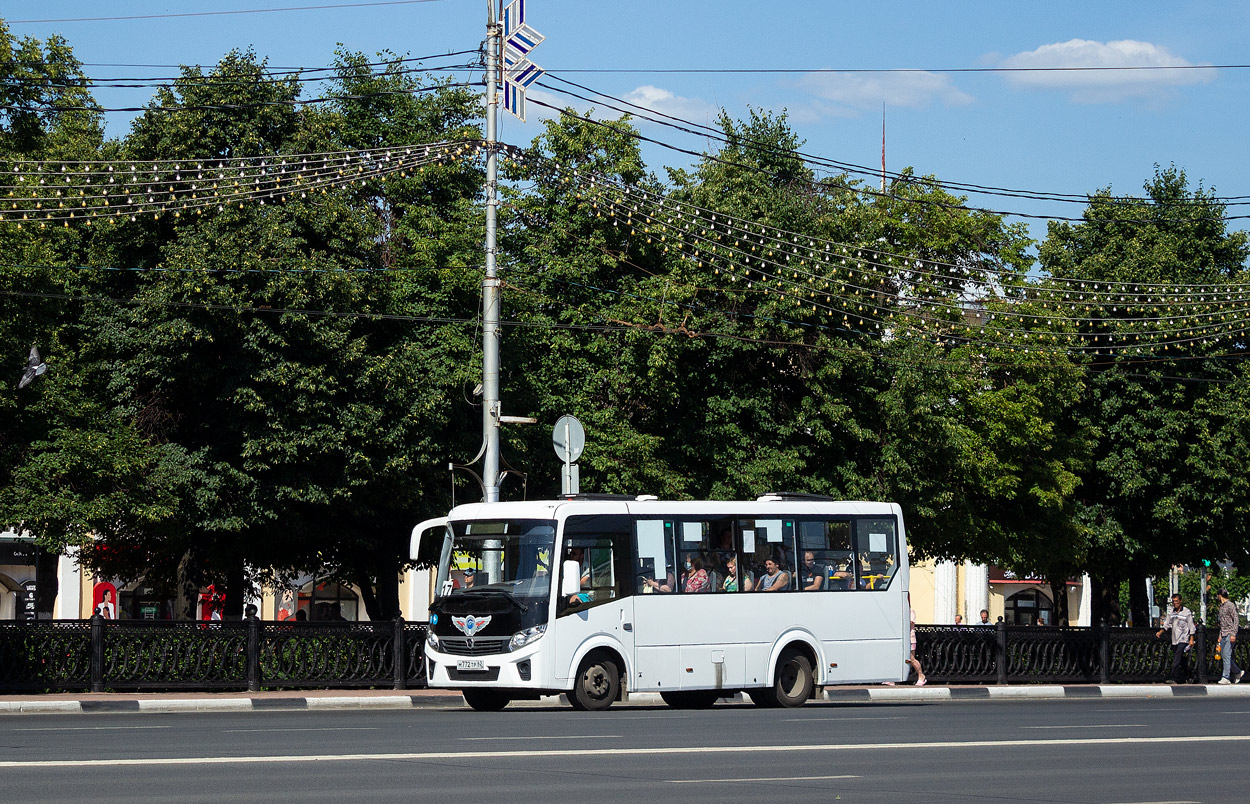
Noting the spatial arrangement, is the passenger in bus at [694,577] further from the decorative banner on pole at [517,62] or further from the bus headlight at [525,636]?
the decorative banner on pole at [517,62]

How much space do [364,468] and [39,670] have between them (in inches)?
289

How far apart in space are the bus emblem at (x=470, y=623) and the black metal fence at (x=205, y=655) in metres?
4.84

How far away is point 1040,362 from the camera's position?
125 feet

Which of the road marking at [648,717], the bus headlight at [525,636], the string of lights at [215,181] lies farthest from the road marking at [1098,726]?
the string of lights at [215,181]

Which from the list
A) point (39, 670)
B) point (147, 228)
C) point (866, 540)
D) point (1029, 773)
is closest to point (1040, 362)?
point (866, 540)

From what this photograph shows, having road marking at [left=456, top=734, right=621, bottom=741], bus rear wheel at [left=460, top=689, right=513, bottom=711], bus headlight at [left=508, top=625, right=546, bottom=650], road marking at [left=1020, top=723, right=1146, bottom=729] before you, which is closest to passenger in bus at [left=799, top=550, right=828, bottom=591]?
bus headlight at [left=508, top=625, right=546, bottom=650]

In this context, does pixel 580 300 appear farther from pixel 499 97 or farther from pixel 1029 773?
pixel 1029 773

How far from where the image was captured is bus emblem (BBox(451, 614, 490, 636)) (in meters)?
20.3

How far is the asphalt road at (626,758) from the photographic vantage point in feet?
33.1

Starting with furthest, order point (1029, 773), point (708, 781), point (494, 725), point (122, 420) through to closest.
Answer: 1. point (122, 420)
2. point (494, 725)
3. point (1029, 773)
4. point (708, 781)

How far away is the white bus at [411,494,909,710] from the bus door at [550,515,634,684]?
2 centimetres

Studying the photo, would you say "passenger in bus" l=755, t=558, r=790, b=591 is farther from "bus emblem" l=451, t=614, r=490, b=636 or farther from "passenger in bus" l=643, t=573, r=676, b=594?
"bus emblem" l=451, t=614, r=490, b=636

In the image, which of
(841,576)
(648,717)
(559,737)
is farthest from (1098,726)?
(559,737)

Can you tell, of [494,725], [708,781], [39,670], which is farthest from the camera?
[39,670]
